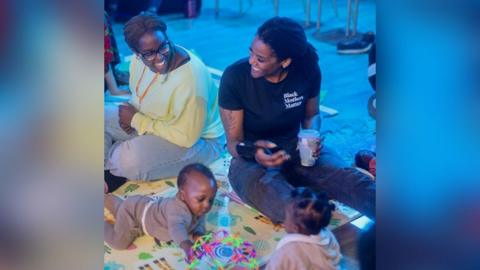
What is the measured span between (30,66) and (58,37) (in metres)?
0.04

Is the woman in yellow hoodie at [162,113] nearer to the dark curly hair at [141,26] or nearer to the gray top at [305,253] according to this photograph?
the dark curly hair at [141,26]

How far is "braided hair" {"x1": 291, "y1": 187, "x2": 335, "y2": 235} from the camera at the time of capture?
88 cm

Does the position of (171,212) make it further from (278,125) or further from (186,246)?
(278,125)

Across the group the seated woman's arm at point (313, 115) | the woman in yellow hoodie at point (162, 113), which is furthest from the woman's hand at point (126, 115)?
the seated woman's arm at point (313, 115)

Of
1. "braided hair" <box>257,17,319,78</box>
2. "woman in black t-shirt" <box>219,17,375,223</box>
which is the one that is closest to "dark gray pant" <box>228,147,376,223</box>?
"woman in black t-shirt" <box>219,17,375,223</box>

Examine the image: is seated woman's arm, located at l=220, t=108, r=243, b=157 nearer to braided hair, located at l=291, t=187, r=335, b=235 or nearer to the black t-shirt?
the black t-shirt

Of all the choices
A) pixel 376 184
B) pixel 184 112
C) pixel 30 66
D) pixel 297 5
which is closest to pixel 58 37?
pixel 30 66

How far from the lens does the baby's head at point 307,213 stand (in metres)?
0.88

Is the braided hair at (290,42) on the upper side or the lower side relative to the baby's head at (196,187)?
upper

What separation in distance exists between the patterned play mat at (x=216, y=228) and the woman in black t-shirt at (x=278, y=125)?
0.02 m

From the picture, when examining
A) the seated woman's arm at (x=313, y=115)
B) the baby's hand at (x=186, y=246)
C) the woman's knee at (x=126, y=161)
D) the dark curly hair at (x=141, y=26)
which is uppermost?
the dark curly hair at (x=141, y=26)

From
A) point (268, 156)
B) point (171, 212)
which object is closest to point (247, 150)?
point (268, 156)

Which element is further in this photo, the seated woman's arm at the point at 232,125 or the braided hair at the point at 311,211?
the seated woman's arm at the point at 232,125

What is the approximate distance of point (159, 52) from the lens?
92 cm
